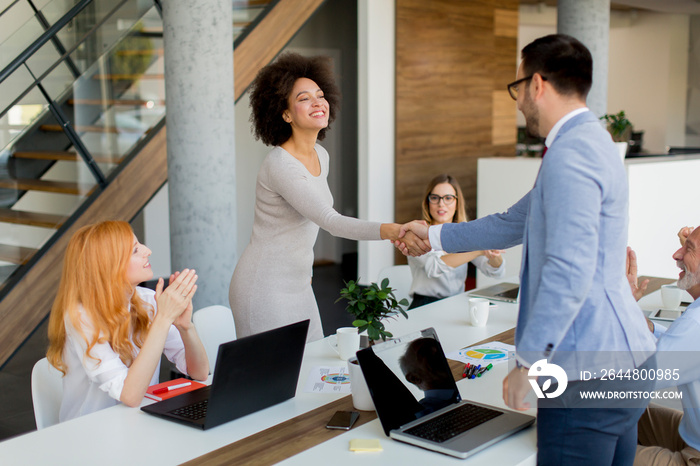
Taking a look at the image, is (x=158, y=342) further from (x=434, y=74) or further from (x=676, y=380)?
(x=434, y=74)

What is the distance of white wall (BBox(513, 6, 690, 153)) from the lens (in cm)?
1321

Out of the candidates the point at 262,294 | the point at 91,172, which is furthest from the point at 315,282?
the point at 262,294

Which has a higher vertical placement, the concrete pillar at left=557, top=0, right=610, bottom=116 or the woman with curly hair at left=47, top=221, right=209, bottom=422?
the concrete pillar at left=557, top=0, right=610, bottom=116

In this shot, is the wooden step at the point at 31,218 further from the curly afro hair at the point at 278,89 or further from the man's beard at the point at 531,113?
the man's beard at the point at 531,113

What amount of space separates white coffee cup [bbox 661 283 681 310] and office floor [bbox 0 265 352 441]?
2783 mm

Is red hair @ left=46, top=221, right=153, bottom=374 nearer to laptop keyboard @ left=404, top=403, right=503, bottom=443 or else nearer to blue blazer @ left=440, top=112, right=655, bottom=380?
laptop keyboard @ left=404, top=403, right=503, bottom=443

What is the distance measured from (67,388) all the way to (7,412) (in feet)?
7.17

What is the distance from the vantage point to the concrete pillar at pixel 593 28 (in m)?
6.23

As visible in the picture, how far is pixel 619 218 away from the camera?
161 centimetres

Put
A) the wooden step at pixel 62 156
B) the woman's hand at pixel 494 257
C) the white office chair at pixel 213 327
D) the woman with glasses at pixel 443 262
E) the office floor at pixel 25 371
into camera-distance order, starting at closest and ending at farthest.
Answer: the white office chair at pixel 213 327, the woman's hand at pixel 494 257, the woman with glasses at pixel 443 262, the office floor at pixel 25 371, the wooden step at pixel 62 156

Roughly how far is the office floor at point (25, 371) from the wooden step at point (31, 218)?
3.22 ft

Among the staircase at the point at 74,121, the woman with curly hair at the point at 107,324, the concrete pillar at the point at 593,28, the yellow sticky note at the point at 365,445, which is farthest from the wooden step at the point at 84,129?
the concrete pillar at the point at 593,28

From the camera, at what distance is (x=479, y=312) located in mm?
2932

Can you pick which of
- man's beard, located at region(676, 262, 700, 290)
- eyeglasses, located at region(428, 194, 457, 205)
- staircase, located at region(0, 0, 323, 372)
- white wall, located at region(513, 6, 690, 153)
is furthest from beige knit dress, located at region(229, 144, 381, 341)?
white wall, located at region(513, 6, 690, 153)
